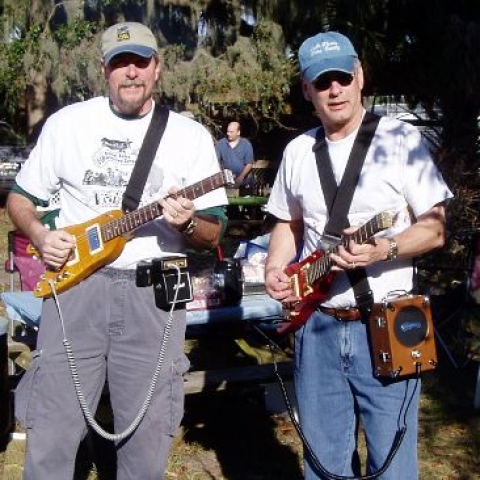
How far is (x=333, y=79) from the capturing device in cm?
316

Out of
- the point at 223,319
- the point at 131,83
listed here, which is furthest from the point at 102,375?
the point at 223,319

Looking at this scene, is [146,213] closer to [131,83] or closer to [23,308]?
[131,83]

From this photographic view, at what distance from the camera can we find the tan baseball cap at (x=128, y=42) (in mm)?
3410

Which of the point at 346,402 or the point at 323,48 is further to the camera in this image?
the point at 346,402

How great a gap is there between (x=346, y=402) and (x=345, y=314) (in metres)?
0.35

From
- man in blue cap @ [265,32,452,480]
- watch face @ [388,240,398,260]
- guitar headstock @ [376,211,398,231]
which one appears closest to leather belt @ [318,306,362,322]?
man in blue cap @ [265,32,452,480]

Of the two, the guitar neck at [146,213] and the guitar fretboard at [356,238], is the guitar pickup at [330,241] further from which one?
the guitar neck at [146,213]

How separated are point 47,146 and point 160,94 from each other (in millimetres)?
11632

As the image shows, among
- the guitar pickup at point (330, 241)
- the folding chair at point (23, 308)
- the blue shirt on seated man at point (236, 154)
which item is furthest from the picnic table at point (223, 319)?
the blue shirt on seated man at point (236, 154)

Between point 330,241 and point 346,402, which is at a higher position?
point 330,241

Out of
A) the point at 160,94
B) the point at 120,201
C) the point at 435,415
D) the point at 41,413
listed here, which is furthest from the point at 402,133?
the point at 160,94

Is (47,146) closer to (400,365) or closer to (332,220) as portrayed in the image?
(332,220)

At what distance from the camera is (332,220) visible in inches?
125

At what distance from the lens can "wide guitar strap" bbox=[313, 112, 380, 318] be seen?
3.14m
